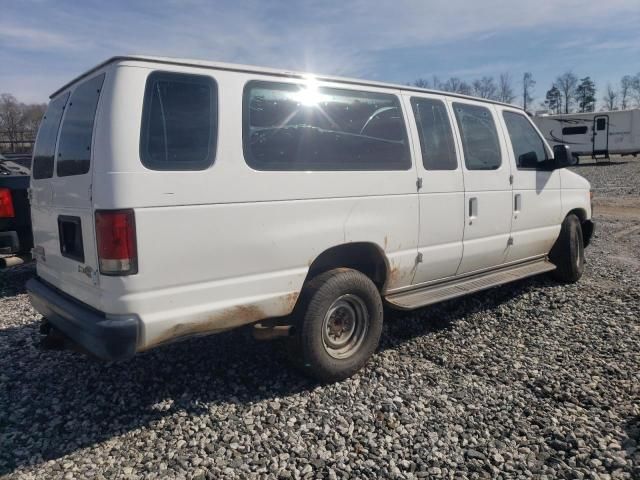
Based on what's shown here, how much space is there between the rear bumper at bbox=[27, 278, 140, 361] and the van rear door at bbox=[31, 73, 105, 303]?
0.34 ft

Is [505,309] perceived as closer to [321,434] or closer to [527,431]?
[527,431]

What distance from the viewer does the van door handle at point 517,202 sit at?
Result: 5291 millimetres

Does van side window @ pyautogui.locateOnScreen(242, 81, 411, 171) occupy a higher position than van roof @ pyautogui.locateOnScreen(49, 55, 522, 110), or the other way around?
van roof @ pyautogui.locateOnScreen(49, 55, 522, 110)

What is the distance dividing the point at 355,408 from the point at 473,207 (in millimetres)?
2296

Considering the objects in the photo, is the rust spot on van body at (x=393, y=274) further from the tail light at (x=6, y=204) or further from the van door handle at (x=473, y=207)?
the tail light at (x=6, y=204)

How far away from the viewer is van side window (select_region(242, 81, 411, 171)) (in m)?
3.38

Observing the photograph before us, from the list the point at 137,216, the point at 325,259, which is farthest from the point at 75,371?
the point at 325,259

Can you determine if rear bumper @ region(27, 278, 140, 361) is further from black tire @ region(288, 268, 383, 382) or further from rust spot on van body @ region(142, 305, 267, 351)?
black tire @ region(288, 268, 383, 382)

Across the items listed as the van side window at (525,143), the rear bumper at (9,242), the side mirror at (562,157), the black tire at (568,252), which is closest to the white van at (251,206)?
the van side window at (525,143)

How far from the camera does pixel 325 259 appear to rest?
3848mm

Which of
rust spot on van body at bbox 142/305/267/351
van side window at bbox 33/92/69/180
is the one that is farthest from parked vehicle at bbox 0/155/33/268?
rust spot on van body at bbox 142/305/267/351

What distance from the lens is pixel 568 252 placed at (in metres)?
6.20

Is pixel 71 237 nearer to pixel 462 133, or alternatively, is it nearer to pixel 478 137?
pixel 462 133

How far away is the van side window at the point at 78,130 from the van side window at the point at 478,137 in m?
3.18
